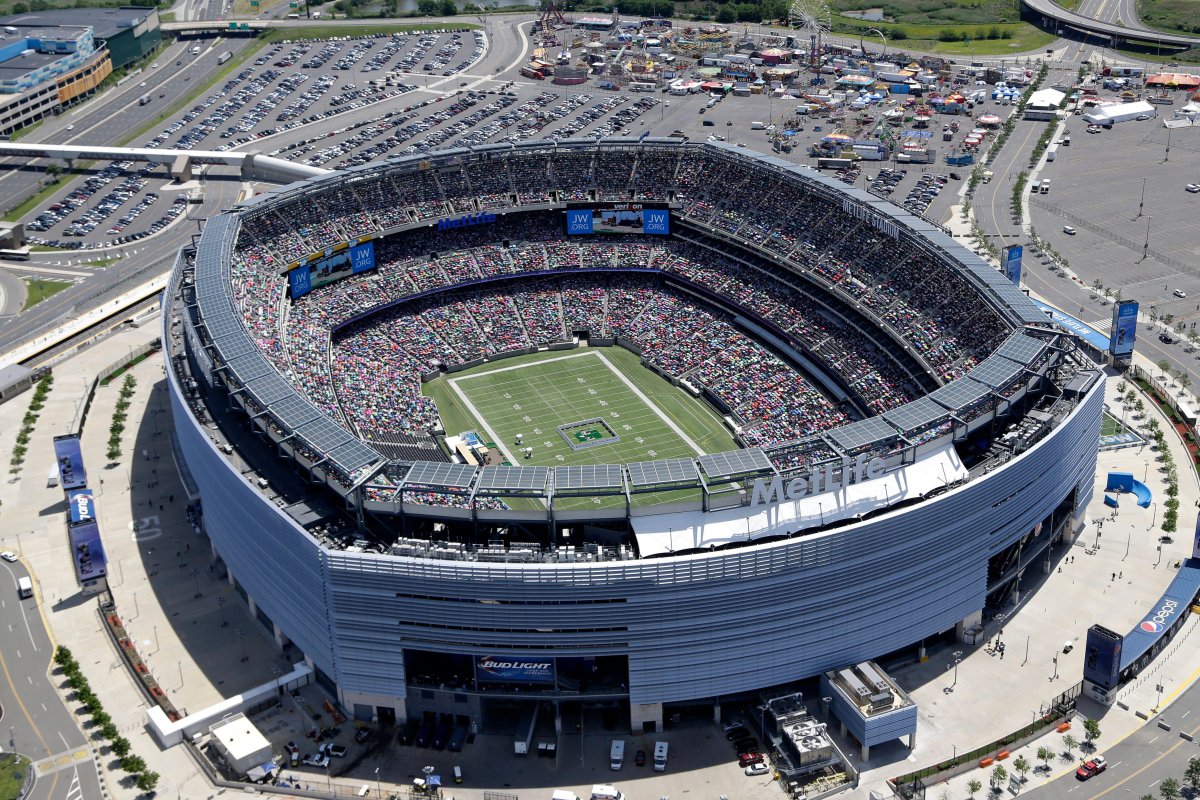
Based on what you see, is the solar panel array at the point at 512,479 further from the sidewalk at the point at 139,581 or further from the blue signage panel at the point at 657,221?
the blue signage panel at the point at 657,221

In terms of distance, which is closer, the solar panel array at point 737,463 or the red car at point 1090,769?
the red car at point 1090,769

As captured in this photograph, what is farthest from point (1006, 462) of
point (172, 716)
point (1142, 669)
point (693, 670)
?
point (172, 716)

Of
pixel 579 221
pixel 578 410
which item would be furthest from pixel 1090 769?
pixel 579 221

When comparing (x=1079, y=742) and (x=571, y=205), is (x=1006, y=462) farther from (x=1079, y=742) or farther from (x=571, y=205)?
(x=571, y=205)

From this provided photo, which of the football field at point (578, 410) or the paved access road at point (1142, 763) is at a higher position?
the football field at point (578, 410)

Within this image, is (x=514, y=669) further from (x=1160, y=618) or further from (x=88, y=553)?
(x=1160, y=618)

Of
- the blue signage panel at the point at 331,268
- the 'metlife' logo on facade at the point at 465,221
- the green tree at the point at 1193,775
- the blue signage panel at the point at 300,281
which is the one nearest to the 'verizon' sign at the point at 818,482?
the green tree at the point at 1193,775

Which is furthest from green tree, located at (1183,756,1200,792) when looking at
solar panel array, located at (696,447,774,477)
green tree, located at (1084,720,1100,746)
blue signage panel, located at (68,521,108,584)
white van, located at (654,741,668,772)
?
blue signage panel, located at (68,521,108,584)

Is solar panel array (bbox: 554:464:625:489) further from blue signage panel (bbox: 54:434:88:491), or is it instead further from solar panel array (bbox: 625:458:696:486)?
blue signage panel (bbox: 54:434:88:491)
